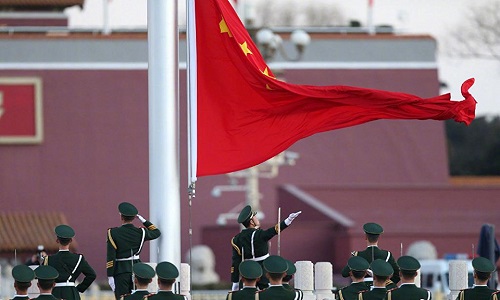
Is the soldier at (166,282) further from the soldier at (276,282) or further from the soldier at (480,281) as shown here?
the soldier at (480,281)

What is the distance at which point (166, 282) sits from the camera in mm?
9711

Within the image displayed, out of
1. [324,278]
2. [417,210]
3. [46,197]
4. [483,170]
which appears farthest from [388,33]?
[324,278]

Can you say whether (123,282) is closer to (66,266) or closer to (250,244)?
(66,266)

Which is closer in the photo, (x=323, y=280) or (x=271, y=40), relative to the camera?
(x=323, y=280)

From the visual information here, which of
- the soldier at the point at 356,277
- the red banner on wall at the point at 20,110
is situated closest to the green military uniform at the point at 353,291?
the soldier at the point at 356,277

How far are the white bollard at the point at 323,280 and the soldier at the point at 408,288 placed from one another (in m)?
2.66

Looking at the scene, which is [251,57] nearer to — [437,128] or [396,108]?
[396,108]

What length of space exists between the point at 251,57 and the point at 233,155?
2.89ft

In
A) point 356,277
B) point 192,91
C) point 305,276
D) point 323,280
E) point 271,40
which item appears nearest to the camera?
point 356,277

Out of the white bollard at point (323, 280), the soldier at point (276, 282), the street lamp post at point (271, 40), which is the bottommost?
the white bollard at point (323, 280)

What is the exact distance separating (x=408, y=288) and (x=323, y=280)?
2.93m

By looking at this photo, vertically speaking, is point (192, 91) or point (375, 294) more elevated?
point (192, 91)

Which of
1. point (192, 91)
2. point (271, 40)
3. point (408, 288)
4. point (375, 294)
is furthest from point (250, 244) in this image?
point (271, 40)

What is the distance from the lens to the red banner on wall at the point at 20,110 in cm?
3203
